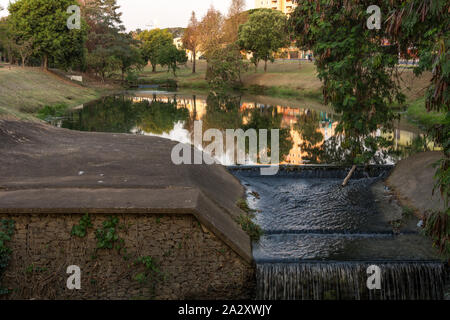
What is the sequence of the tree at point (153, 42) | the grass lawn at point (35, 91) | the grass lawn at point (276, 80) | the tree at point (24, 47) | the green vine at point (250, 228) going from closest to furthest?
the green vine at point (250, 228) < the grass lawn at point (35, 91) < the tree at point (24, 47) < the grass lawn at point (276, 80) < the tree at point (153, 42)

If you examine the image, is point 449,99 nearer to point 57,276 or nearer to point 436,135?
point 436,135

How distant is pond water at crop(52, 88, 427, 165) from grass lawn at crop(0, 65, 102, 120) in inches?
122

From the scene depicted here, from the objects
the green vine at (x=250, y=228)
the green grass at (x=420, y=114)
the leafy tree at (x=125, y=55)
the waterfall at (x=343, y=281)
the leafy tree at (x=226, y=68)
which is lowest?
the waterfall at (x=343, y=281)

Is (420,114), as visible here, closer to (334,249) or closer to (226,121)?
(226,121)

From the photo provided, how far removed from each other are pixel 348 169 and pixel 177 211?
12.4 meters

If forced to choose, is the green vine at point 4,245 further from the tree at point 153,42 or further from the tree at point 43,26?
the tree at point 153,42

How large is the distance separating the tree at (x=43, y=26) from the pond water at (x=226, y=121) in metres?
13.4

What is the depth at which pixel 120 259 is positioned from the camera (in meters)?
10.3

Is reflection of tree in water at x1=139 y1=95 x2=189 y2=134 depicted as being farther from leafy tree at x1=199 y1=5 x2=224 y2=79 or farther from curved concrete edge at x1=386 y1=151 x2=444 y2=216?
leafy tree at x1=199 y1=5 x2=224 y2=79

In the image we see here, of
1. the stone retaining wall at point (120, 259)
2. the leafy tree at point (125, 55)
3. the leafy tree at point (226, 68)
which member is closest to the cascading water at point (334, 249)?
the stone retaining wall at point (120, 259)

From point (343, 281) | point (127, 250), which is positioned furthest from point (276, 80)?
point (127, 250)

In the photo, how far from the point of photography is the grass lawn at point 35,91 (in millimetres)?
39000

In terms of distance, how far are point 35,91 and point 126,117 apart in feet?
41.8

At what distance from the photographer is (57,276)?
10.1 metres
